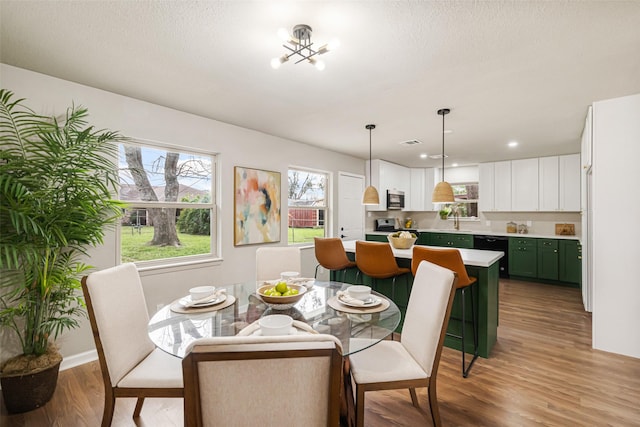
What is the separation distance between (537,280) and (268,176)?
5178mm

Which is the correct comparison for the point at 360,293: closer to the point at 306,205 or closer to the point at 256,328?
the point at 256,328

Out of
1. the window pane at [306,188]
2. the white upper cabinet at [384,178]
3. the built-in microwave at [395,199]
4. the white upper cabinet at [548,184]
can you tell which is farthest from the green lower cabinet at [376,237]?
the white upper cabinet at [548,184]

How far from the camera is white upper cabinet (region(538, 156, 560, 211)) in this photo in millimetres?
5500

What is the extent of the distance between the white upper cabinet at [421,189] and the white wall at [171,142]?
3190 millimetres

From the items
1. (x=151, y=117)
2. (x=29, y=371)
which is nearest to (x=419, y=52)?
(x=151, y=117)

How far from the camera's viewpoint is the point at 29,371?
1996 mm

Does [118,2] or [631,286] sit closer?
[118,2]

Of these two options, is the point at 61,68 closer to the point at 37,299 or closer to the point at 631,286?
the point at 37,299

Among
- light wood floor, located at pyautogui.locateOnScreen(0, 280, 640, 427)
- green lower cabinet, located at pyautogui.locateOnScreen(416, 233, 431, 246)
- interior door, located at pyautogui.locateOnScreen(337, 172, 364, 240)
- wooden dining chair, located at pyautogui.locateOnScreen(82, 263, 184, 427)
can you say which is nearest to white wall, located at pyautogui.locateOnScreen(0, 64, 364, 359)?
light wood floor, located at pyautogui.locateOnScreen(0, 280, 640, 427)

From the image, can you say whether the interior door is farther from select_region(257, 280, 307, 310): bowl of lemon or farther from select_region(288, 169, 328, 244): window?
select_region(257, 280, 307, 310): bowl of lemon

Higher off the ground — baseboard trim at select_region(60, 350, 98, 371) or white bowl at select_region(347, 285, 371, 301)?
white bowl at select_region(347, 285, 371, 301)

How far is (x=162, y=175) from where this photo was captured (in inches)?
129

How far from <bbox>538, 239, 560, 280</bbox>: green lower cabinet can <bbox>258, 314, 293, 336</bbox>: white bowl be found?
18.8 ft

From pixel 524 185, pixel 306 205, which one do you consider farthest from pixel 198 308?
pixel 524 185
